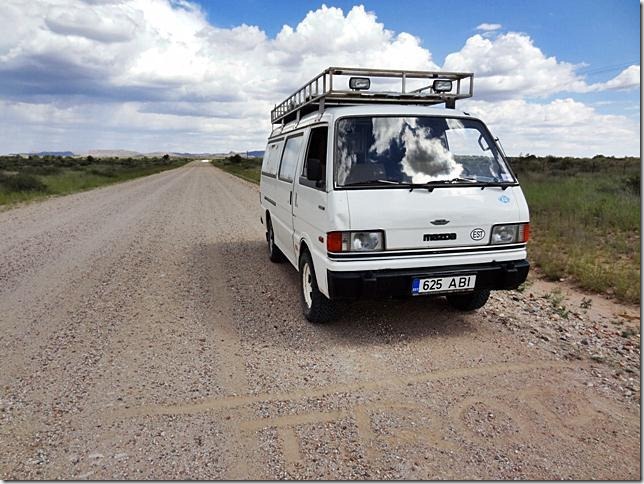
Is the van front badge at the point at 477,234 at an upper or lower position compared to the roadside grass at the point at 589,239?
upper

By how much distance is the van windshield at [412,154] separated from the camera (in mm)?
4664

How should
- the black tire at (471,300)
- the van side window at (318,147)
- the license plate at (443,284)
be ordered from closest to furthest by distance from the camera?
1. the license plate at (443,284)
2. the van side window at (318,147)
3. the black tire at (471,300)

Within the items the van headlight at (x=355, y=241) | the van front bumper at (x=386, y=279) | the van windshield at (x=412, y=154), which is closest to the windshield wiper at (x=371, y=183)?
the van windshield at (x=412, y=154)

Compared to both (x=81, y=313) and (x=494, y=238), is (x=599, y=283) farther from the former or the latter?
(x=81, y=313)

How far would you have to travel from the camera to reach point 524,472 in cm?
281

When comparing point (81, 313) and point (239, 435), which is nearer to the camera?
point (239, 435)

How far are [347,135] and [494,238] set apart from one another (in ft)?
→ 5.56

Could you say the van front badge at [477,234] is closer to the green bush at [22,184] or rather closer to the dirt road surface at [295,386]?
the dirt road surface at [295,386]

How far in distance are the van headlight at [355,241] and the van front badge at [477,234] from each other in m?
0.86

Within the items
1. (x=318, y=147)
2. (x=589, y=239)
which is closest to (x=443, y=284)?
(x=318, y=147)

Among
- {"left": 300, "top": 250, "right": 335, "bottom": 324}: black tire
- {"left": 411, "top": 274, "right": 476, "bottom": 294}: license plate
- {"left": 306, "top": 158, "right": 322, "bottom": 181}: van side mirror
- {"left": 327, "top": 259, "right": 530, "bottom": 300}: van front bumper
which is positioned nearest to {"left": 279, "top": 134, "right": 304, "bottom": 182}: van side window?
{"left": 306, "top": 158, "right": 322, "bottom": 181}: van side mirror

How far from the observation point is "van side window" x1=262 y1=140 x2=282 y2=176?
7530 millimetres

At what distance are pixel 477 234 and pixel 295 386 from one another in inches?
84.6

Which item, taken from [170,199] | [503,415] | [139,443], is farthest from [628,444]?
[170,199]
